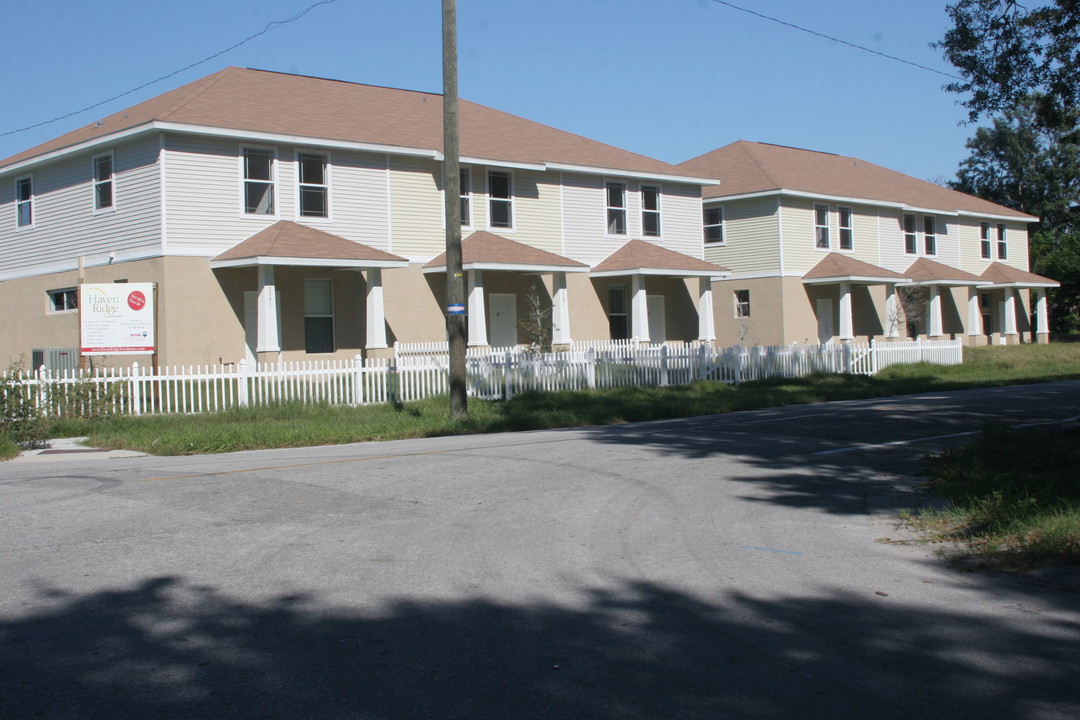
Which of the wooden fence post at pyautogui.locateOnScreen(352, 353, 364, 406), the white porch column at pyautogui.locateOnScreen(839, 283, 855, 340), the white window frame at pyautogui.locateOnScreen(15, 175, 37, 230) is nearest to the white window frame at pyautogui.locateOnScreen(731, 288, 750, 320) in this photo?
the white porch column at pyautogui.locateOnScreen(839, 283, 855, 340)

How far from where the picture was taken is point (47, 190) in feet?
86.8

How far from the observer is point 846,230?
3972 cm

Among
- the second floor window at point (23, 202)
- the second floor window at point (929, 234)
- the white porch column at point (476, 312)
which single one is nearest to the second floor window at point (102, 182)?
the second floor window at point (23, 202)

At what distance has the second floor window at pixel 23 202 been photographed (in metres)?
27.3

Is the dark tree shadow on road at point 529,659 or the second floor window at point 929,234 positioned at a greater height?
the second floor window at point 929,234

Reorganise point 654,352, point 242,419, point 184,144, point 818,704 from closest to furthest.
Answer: point 818,704 → point 242,419 → point 184,144 → point 654,352

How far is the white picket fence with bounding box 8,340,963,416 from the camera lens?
18.2m

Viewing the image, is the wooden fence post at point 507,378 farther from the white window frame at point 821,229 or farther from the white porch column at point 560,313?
the white window frame at point 821,229

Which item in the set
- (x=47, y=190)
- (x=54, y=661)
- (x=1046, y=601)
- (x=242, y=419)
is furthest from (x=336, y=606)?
(x=47, y=190)

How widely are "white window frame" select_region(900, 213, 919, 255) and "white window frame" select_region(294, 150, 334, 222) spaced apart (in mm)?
26927

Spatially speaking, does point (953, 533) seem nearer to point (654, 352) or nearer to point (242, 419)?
point (242, 419)

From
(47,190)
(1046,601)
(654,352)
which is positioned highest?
(47,190)

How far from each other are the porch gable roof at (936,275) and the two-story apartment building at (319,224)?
13.2 meters

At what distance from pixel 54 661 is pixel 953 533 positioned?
21.4ft
